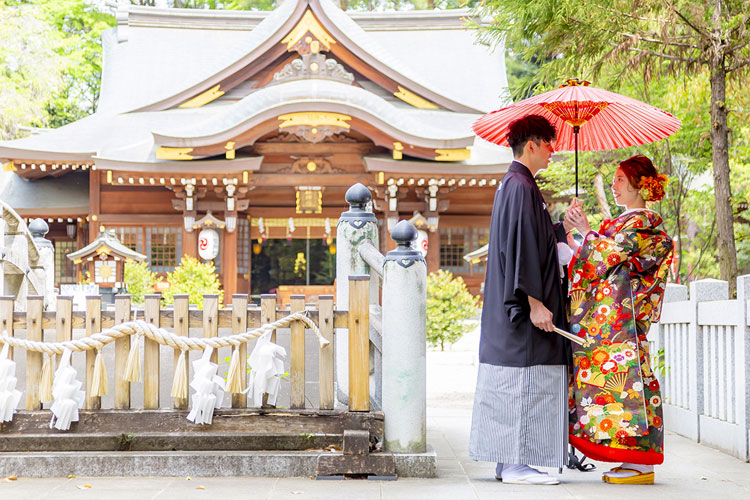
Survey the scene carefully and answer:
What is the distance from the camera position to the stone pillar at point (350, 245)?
18.3 feet

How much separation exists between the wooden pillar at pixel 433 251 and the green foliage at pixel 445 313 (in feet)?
10.8

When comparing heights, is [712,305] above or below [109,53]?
below

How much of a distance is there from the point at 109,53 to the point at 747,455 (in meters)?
22.7

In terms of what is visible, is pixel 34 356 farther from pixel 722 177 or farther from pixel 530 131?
pixel 722 177

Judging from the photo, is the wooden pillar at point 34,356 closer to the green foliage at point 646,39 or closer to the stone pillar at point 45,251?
the green foliage at point 646,39

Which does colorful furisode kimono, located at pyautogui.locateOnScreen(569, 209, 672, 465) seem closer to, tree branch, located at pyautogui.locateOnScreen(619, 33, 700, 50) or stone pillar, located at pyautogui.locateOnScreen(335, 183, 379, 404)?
stone pillar, located at pyautogui.locateOnScreen(335, 183, 379, 404)

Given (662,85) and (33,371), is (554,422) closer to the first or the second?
(33,371)

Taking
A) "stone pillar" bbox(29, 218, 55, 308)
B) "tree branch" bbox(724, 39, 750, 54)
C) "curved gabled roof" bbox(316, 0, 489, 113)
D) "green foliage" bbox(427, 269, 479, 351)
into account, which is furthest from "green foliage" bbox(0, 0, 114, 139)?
"tree branch" bbox(724, 39, 750, 54)

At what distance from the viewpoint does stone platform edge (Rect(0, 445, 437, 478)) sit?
172 inches

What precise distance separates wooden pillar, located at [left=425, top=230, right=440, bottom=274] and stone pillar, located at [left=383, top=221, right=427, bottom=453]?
44.0ft

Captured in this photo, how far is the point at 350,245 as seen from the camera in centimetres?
566

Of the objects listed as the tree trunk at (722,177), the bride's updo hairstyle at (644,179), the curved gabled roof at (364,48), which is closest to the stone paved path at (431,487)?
the bride's updo hairstyle at (644,179)

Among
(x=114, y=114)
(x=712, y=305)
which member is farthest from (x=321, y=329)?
(x=114, y=114)

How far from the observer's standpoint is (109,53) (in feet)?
80.2
